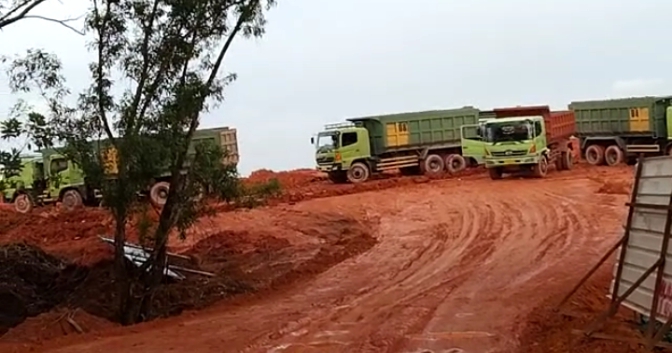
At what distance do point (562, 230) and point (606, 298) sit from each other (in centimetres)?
831

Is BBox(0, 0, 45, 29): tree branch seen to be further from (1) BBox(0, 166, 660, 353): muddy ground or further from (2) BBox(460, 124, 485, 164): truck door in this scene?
(2) BBox(460, 124, 485, 164): truck door

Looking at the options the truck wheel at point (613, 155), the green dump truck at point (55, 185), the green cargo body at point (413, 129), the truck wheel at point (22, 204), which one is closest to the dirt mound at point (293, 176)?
the green cargo body at point (413, 129)

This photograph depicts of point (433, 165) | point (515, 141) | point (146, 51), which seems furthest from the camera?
point (433, 165)

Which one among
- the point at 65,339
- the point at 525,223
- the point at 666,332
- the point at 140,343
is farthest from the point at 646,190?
the point at 525,223

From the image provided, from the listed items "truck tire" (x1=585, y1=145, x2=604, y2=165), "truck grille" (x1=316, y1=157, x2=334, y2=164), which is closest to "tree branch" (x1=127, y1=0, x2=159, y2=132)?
"truck grille" (x1=316, y1=157, x2=334, y2=164)

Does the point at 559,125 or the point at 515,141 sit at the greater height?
the point at 559,125

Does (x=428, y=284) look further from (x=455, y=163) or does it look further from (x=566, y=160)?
(x=566, y=160)

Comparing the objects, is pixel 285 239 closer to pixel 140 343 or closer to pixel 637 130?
pixel 140 343

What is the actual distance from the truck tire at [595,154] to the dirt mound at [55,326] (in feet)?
81.7

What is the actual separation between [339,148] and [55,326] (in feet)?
68.1

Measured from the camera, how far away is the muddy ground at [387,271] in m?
11.8

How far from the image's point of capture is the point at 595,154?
118 ft

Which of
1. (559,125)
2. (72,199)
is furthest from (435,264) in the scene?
(559,125)

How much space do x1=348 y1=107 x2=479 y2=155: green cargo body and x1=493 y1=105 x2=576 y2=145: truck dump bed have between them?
1821mm
